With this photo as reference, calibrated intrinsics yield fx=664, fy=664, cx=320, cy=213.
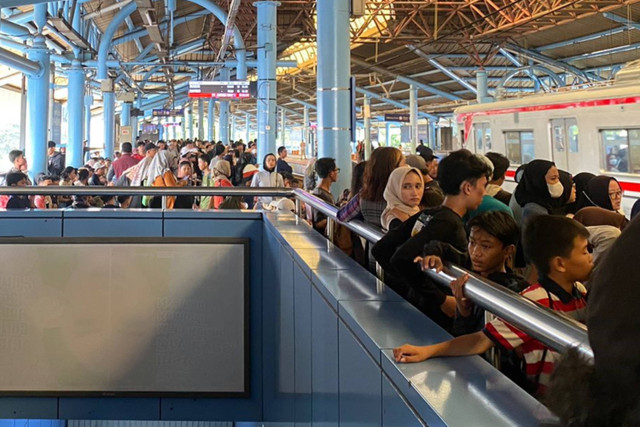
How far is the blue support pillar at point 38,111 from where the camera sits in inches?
613

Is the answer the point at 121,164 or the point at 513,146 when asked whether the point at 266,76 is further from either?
the point at 513,146

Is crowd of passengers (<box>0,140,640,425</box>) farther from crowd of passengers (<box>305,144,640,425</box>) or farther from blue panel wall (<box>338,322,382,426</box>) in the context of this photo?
blue panel wall (<box>338,322,382,426</box>)

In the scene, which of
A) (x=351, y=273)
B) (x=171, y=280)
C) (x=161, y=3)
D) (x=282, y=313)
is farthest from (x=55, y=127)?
(x=351, y=273)

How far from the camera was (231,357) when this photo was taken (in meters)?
6.67

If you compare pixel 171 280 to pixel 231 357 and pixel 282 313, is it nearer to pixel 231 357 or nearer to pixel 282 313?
pixel 231 357

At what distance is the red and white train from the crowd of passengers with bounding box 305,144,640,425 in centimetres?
632

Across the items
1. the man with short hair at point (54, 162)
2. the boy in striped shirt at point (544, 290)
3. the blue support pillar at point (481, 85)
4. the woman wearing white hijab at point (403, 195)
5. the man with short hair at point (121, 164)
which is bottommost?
the boy in striped shirt at point (544, 290)

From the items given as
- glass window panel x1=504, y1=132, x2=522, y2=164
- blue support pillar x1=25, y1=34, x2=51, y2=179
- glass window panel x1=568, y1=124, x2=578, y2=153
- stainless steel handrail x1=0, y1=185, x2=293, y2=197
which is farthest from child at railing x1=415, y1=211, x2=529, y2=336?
blue support pillar x1=25, y1=34, x2=51, y2=179

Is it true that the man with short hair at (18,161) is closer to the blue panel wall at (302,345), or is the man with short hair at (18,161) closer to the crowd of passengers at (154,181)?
the crowd of passengers at (154,181)

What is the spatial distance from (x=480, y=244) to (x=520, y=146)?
440 inches

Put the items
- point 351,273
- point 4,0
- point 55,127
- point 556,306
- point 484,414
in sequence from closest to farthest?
point 484,414, point 556,306, point 351,273, point 4,0, point 55,127

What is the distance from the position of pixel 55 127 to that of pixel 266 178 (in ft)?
65.3

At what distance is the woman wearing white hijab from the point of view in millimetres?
3387

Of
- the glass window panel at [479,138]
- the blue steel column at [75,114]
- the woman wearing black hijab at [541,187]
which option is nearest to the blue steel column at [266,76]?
the glass window panel at [479,138]
